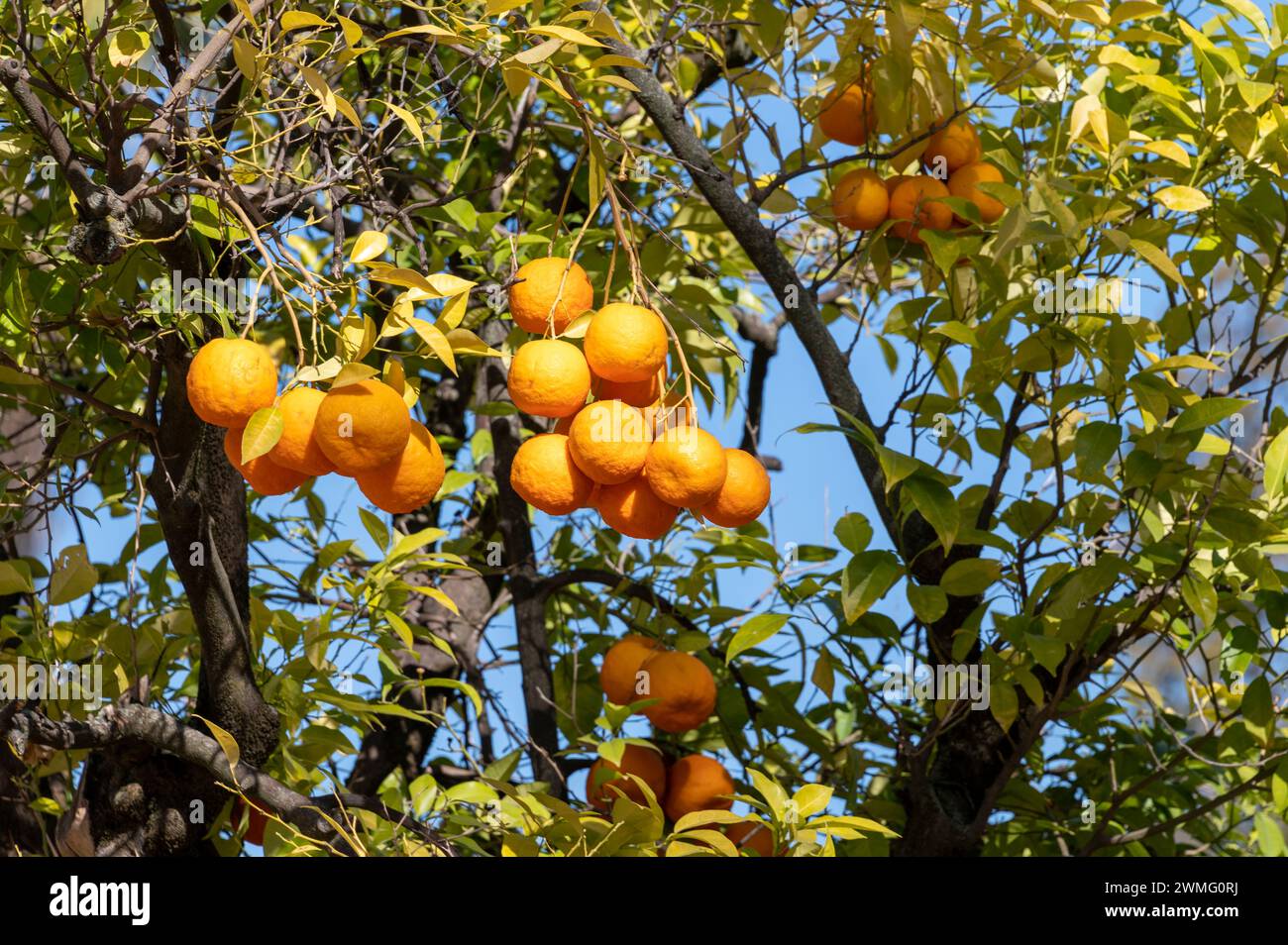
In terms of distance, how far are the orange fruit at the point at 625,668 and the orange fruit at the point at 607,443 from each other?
2.00 feet

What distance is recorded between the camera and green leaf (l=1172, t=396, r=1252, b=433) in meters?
1.36

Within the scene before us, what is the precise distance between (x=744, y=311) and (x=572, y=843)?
151 cm

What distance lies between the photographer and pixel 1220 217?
162 centimetres

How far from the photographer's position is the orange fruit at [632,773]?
166 centimetres

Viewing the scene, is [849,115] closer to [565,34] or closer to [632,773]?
[565,34]

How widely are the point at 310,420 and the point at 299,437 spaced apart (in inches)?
0.6

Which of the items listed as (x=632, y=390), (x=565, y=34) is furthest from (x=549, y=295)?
(x=565, y=34)

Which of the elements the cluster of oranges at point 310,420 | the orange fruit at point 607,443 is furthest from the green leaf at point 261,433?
the orange fruit at point 607,443

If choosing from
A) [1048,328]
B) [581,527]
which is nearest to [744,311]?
[581,527]

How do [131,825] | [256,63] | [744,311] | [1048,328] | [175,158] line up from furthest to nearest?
[744,311] → [131,825] → [1048,328] → [175,158] → [256,63]

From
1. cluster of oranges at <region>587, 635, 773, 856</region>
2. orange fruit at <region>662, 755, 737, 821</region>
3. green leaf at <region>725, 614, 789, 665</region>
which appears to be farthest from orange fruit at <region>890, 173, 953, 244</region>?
orange fruit at <region>662, 755, 737, 821</region>

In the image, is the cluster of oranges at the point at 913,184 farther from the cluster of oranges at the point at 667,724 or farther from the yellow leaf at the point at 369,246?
the yellow leaf at the point at 369,246
